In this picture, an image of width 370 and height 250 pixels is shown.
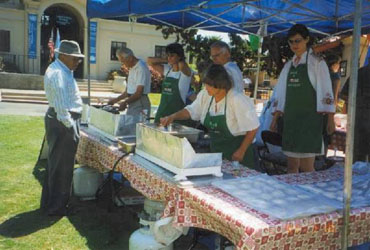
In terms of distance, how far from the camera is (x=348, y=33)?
5.31 m

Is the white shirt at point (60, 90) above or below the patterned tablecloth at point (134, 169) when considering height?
above

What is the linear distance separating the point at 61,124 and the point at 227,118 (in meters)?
1.58

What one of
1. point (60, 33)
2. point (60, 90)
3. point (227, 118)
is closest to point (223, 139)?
point (227, 118)

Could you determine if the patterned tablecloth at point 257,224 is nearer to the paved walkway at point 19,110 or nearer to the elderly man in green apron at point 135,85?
the elderly man in green apron at point 135,85

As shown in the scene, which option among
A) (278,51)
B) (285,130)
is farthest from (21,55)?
(285,130)

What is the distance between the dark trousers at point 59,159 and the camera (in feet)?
11.7

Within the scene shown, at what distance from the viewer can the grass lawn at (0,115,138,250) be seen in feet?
10.5

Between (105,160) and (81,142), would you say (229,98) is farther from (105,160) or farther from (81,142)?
(81,142)

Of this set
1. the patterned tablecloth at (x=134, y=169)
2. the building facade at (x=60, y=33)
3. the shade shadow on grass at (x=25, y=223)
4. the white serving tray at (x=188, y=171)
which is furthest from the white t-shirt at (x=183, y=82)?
the building facade at (x=60, y=33)

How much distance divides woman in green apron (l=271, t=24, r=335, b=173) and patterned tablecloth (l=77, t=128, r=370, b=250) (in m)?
0.65

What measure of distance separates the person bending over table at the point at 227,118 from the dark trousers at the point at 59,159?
3.71 feet

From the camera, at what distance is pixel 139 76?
15.7ft

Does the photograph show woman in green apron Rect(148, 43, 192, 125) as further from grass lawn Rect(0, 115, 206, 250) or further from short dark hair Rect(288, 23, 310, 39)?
short dark hair Rect(288, 23, 310, 39)

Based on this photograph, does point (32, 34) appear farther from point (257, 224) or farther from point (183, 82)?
point (257, 224)
